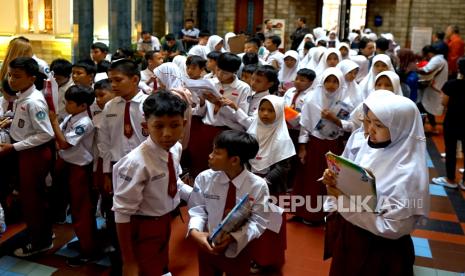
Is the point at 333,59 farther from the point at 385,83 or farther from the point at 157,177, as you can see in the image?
the point at 157,177

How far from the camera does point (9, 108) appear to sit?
4543 mm

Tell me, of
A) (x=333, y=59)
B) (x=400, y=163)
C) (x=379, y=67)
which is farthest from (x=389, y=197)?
(x=333, y=59)

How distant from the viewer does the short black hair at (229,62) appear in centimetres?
491

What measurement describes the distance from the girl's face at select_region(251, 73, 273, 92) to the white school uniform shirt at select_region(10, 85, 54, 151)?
2114 millimetres

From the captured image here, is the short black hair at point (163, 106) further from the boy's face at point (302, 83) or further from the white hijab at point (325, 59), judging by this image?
the white hijab at point (325, 59)

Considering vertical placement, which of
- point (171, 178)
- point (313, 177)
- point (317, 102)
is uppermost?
point (317, 102)

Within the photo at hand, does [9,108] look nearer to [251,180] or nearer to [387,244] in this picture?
[251,180]

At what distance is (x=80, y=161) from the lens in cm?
407

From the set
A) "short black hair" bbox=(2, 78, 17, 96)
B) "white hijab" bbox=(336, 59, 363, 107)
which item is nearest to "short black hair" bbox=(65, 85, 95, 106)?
"short black hair" bbox=(2, 78, 17, 96)

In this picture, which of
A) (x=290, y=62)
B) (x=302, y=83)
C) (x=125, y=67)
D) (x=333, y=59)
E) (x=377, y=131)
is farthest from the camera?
(x=290, y=62)

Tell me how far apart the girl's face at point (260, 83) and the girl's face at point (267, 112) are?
3.01 ft

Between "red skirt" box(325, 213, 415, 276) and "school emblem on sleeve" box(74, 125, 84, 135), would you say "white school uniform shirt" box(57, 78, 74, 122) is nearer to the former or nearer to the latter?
"school emblem on sleeve" box(74, 125, 84, 135)

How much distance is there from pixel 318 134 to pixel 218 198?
227cm

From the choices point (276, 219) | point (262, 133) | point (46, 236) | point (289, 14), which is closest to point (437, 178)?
point (262, 133)
